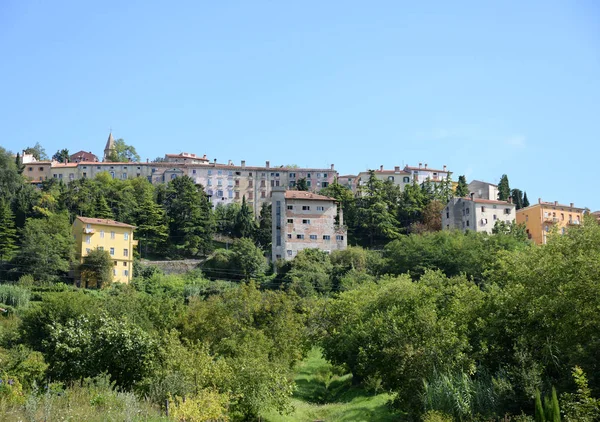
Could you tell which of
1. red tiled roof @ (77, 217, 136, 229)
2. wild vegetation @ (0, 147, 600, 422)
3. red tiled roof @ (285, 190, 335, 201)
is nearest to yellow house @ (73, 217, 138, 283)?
red tiled roof @ (77, 217, 136, 229)

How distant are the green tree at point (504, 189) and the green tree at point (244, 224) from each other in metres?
38.9

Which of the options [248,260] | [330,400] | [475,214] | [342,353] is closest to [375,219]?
[475,214]

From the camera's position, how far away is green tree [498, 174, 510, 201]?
108 metres

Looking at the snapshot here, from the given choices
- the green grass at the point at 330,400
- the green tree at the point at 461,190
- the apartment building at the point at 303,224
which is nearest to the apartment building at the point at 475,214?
the green tree at the point at 461,190

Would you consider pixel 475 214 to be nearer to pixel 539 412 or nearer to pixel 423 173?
pixel 423 173

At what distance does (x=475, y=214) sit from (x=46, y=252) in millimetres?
53192

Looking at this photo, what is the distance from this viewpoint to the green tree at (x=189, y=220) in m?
86.9

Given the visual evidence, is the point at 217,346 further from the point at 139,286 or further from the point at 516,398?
the point at 139,286

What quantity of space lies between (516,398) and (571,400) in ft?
8.81

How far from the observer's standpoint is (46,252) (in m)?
74.0

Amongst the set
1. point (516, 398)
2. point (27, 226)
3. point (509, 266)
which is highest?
point (27, 226)

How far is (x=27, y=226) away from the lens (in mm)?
81062

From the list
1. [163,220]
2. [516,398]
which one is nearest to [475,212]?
[163,220]

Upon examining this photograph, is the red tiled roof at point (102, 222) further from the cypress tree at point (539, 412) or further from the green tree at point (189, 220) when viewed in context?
the cypress tree at point (539, 412)
